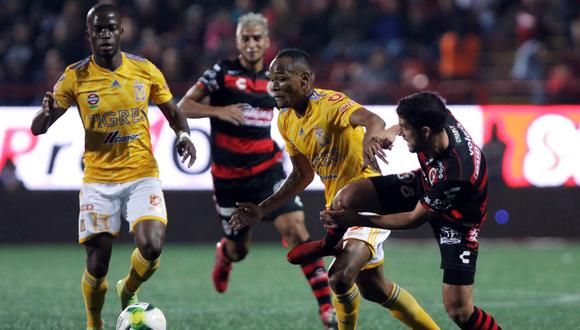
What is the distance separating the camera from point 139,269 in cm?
738

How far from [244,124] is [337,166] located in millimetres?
2196

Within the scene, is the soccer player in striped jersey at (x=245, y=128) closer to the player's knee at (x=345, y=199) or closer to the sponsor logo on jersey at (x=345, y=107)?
the sponsor logo on jersey at (x=345, y=107)

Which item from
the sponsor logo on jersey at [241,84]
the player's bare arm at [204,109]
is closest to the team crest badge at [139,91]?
the player's bare arm at [204,109]

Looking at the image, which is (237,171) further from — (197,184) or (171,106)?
(197,184)

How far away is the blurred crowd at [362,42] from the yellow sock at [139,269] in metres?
7.50

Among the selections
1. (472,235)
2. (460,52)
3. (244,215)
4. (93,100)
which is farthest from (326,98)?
(460,52)

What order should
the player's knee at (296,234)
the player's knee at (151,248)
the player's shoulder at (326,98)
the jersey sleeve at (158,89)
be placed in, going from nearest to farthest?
1. the player's shoulder at (326,98)
2. the player's knee at (151,248)
3. the jersey sleeve at (158,89)
4. the player's knee at (296,234)

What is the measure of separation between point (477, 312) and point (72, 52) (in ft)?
35.3

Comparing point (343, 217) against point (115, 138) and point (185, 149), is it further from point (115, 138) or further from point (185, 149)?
point (115, 138)

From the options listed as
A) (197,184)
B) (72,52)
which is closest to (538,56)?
(197,184)

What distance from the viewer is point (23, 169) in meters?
14.0

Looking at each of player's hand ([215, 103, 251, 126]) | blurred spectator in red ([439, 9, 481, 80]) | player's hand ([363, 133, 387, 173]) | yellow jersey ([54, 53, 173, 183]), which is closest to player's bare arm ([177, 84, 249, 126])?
player's hand ([215, 103, 251, 126])

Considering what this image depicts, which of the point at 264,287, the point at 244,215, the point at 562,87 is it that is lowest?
the point at 264,287

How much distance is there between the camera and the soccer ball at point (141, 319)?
6.51 meters
